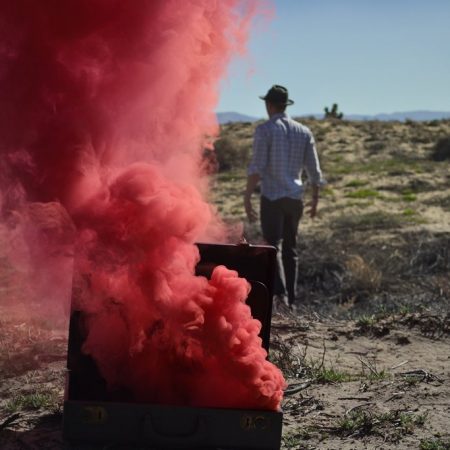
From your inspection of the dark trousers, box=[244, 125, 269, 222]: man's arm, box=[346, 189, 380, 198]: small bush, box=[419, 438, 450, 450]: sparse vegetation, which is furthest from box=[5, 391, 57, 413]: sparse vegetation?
box=[346, 189, 380, 198]: small bush

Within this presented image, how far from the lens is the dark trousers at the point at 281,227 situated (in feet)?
26.6

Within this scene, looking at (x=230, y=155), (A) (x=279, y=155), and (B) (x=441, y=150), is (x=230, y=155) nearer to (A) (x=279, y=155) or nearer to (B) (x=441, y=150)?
(B) (x=441, y=150)

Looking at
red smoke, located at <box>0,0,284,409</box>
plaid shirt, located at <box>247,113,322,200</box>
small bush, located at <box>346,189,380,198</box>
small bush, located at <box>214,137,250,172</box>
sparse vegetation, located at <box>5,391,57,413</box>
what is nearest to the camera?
red smoke, located at <box>0,0,284,409</box>

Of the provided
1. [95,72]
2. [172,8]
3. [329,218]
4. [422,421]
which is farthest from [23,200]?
[329,218]

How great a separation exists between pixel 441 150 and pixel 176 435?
2131 centimetres

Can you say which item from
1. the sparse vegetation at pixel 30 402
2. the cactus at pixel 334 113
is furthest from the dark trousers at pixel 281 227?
the cactus at pixel 334 113

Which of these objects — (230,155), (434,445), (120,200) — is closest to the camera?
(120,200)

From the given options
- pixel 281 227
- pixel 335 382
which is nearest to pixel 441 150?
pixel 281 227

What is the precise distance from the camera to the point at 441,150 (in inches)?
945

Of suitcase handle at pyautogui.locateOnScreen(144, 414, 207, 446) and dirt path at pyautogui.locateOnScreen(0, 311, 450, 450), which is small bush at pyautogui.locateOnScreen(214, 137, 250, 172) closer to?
dirt path at pyautogui.locateOnScreen(0, 311, 450, 450)

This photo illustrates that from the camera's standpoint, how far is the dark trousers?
26.6ft

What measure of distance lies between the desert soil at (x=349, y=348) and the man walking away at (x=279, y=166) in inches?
34.0

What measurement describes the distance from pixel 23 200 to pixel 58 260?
0.36m

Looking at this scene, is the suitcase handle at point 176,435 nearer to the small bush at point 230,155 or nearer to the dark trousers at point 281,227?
the dark trousers at point 281,227
